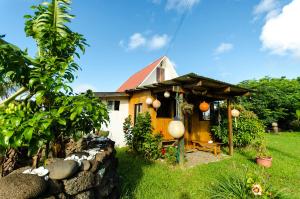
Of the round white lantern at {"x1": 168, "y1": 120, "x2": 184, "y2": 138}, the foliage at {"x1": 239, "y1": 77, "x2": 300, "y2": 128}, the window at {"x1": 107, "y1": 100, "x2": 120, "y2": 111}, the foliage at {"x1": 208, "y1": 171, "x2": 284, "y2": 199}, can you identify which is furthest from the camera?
the foliage at {"x1": 239, "y1": 77, "x2": 300, "y2": 128}

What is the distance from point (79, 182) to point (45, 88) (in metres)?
1.49

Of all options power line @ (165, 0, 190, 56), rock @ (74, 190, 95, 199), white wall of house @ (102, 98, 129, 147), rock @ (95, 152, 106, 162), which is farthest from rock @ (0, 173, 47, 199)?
white wall of house @ (102, 98, 129, 147)

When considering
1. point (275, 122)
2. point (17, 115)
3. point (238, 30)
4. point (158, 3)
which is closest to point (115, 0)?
point (158, 3)

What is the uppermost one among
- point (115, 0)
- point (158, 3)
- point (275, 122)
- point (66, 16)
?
point (158, 3)

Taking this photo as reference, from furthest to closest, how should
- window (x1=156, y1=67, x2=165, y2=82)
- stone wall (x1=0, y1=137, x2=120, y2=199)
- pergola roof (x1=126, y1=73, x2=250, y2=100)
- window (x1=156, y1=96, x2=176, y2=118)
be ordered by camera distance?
1. window (x1=156, y1=67, x2=165, y2=82)
2. window (x1=156, y1=96, x2=176, y2=118)
3. pergola roof (x1=126, y1=73, x2=250, y2=100)
4. stone wall (x1=0, y1=137, x2=120, y2=199)

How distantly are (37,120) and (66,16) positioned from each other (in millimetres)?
2074

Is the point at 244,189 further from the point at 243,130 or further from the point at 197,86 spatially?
the point at 243,130

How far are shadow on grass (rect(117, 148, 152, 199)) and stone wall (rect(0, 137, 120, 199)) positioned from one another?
0.37m

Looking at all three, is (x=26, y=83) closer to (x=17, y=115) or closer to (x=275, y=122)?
(x=17, y=115)

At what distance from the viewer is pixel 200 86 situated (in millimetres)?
7770

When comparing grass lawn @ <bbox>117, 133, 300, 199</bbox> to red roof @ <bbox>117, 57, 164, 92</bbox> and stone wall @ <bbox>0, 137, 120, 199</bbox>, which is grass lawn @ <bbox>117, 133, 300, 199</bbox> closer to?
stone wall @ <bbox>0, 137, 120, 199</bbox>

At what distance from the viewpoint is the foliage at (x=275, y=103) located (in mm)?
22547

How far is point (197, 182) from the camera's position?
570 cm

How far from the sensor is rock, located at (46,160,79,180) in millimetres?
2646
